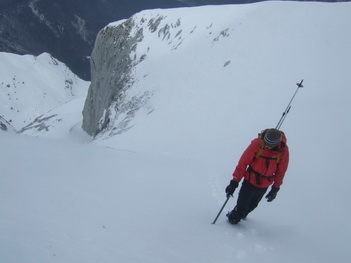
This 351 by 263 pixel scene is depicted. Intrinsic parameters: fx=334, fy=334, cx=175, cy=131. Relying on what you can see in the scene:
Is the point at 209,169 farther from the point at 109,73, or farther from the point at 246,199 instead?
the point at 109,73

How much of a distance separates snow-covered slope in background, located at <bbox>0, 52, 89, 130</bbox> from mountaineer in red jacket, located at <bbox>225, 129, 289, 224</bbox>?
85.7 m

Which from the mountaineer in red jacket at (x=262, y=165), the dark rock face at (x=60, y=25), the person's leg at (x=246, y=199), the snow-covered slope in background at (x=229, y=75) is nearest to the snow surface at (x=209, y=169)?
the snow-covered slope in background at (x=229, y=75)

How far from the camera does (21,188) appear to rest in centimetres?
598

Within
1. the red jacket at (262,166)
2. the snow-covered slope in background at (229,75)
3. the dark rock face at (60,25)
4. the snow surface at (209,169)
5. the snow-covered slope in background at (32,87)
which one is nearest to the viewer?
the snow surface at (209,169)

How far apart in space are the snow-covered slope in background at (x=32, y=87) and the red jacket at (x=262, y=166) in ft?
282

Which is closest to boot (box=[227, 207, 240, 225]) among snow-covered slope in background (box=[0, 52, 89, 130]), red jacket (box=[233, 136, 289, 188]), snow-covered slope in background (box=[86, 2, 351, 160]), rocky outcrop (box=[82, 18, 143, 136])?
red jacket (box=[233, 136, 289, 188])

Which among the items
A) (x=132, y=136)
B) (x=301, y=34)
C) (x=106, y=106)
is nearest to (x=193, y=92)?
(x=132, y=136)

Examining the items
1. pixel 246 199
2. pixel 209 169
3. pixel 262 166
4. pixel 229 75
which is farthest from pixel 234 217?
pixel 229 75

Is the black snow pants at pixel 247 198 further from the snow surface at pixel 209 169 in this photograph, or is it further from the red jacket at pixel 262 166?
the snow surface at pixel 209 169

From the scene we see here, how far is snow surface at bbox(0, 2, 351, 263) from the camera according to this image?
4809 millimetres

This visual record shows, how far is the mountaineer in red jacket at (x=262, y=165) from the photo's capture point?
558 cm

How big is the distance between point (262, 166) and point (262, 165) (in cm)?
2

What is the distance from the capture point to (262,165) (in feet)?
19.1

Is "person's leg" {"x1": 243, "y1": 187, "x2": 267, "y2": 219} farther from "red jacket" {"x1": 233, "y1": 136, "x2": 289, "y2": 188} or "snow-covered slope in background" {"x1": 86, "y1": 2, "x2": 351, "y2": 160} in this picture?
"snow-covered slope in background" {"x1": 86, "y1": 2, "x2": 351, "y2": 160}
